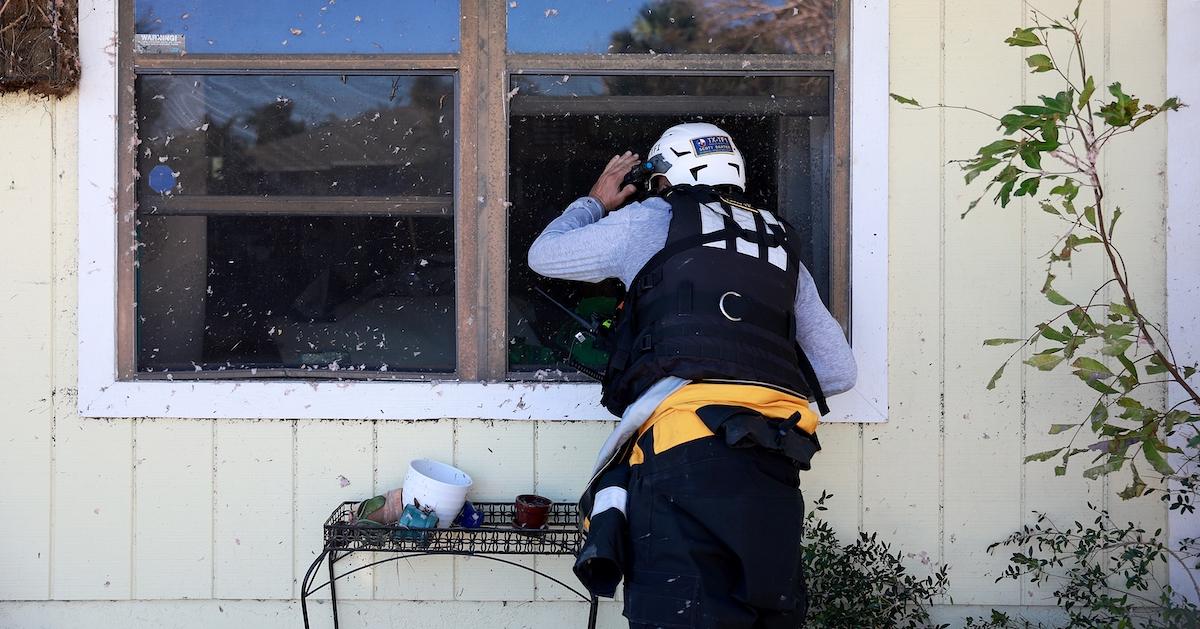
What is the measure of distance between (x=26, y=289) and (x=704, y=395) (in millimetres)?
2275

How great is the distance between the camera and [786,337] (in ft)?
9.25

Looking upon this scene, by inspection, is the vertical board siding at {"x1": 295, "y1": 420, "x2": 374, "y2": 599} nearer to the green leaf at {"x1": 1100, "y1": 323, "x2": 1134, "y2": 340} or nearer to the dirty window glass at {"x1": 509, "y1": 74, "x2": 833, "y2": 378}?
the dirty window glass at {"x1": 509, "y1": 74, "x2": 833, "y2": 378}

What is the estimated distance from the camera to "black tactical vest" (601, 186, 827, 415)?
2.69m

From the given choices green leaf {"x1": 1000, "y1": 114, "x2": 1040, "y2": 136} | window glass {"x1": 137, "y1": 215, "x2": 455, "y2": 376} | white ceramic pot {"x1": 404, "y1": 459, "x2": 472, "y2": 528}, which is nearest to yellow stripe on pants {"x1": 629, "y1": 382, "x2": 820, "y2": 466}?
white ceramic pot {"x1": 404, "y1": 459, "x2": 472, "y2": 528}

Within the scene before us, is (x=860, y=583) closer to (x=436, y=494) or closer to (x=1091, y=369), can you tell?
(x=1091, y=369)

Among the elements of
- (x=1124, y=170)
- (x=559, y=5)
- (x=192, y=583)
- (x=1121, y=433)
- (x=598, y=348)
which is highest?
(x=559, y=5)

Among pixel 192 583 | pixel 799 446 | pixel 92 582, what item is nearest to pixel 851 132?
pixel 799 446

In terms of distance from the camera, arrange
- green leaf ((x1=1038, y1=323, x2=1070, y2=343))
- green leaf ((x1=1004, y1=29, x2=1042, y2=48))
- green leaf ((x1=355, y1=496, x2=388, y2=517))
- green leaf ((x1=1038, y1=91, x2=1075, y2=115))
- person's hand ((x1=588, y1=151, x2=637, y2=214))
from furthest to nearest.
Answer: person's hand ((x1=588, y1=151, x2=637, y2=214))
green leaf ((x1=355, y1=496, x2=388, y2=517))
green leaf ((x1=1038, y1=323, x2=1070, y2=343))
green leaf ((x1=1004, y1=29, x2=1042, y2=48))
green leaf ((x1=1038, y1=91, x2=1075, y2=115))

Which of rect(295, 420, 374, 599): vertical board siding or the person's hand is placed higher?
the person's hand

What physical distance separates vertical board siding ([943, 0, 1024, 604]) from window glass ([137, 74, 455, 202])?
169 centimetres

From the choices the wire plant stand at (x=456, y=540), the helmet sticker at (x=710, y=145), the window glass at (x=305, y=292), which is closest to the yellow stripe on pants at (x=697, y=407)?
the wire plant stand at (x=456, y=540)

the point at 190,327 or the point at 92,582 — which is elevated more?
the point at 190,327

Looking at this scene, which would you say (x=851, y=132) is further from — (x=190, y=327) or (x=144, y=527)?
(x=144, y=527)

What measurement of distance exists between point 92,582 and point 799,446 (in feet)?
7.80
